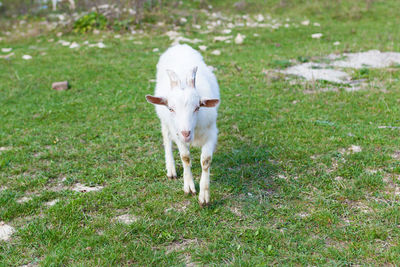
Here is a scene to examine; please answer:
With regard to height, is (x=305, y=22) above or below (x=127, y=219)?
above

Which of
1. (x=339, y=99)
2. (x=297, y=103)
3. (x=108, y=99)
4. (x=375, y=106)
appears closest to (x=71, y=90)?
(x=108, y=99)

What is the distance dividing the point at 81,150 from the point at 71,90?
3.47 m

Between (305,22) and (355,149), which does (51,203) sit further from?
(305,22)

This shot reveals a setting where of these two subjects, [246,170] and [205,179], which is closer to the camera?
[205,179]

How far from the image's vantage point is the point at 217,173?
17.3 ft

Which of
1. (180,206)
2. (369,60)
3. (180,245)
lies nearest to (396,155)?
(180,206)

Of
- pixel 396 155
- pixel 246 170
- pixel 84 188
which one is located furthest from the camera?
pixel 396 155

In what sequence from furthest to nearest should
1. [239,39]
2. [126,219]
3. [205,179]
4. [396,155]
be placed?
1. [239,39]
2. [396,155]
3. [205,179]
4. [126,219]

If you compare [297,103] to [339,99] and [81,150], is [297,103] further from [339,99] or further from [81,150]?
[81,150]

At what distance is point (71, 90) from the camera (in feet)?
29.9

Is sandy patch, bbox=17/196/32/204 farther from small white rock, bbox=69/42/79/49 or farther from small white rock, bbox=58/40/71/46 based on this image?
small white rock, bbox=58/40/71/46

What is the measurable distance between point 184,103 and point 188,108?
0.21ft

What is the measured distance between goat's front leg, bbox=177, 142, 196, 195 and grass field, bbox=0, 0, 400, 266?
4.8 inches

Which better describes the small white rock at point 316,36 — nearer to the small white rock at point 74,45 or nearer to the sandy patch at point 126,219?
the small white rock at point 74,45
